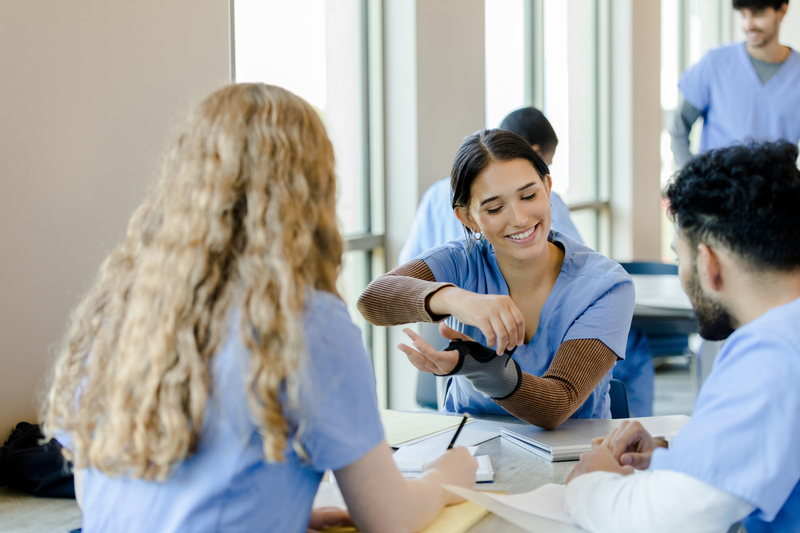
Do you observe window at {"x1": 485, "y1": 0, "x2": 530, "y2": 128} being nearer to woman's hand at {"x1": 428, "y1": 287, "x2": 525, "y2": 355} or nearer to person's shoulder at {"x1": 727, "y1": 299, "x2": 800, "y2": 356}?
woman's hand at {"x1": 428, "y1": 287, "x2": 525, "y2": 355}

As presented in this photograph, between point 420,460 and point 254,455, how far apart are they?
A: 0.57 m

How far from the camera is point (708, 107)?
3.62 meters

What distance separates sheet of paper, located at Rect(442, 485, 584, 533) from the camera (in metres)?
1.06

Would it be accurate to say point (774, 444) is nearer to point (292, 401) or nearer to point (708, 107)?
point (292, 401)

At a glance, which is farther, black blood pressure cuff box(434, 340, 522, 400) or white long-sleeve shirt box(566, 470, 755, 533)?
black blood pressure cuff box(434, 340, 522, 400)

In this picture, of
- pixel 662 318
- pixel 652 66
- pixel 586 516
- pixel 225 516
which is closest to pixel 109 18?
pixel 225 516

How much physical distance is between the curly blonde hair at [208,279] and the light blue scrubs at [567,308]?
862 mm

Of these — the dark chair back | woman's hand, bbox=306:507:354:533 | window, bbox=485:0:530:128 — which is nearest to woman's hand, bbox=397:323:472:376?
woman's hand, bbox=306:507:354:533

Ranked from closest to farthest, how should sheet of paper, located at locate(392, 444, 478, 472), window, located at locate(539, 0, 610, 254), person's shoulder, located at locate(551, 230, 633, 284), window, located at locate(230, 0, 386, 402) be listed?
1. sheet of paper, located at locate(392, 444, 478, 472)
2. person's shoulder, located at locate(551, 230, 633, 284)
3. window, located at locate(230, 0, 386, 402)
4. window, located at locate(539, 0, 610, 254)

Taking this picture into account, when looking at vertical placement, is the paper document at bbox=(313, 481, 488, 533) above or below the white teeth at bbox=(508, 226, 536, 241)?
below

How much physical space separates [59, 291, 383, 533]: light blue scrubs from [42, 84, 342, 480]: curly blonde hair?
0.02 metres

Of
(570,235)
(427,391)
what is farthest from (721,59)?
(427,391)

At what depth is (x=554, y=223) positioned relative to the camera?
2689 mm

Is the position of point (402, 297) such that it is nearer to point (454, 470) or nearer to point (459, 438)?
point (459, 438)
